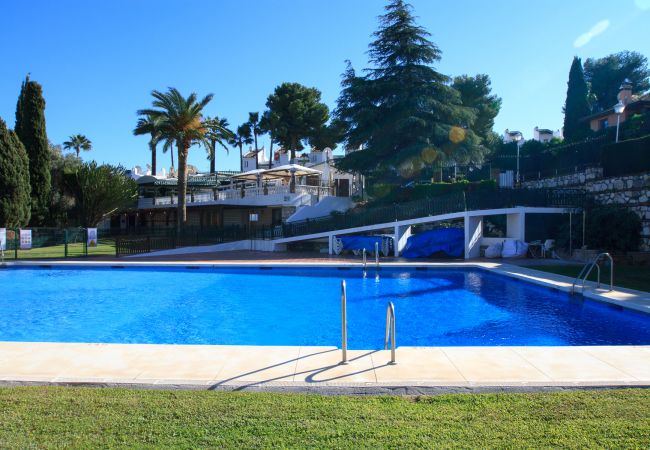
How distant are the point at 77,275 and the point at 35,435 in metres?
16.9

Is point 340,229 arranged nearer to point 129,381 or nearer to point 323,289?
point 323,289

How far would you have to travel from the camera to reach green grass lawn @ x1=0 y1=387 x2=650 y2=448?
12.4 feet

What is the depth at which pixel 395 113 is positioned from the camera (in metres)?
30.7

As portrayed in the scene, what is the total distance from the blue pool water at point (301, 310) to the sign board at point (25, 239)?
536 cm

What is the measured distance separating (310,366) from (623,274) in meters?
13.5

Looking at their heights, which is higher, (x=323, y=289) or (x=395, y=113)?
(x=395, y=113)

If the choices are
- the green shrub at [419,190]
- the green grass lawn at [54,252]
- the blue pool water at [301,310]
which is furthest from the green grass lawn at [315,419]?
the green shrub at [419,190]

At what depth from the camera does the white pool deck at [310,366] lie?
5.25 metres

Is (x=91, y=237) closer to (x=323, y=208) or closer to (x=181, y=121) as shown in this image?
(x=181, y=121)

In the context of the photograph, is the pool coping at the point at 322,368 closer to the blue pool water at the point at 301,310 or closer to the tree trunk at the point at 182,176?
the blue pool water at the point at 301,310

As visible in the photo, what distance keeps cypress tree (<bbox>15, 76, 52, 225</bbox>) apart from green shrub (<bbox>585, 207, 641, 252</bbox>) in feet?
117

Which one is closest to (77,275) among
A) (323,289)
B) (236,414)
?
(323,289)

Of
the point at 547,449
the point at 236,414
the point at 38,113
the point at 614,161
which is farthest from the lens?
the point at 38,113

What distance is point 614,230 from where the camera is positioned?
1828cm
